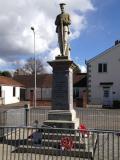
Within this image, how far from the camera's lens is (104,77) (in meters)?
45.3

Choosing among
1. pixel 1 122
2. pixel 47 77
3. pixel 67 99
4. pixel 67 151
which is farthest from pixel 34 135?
pixel 47 77

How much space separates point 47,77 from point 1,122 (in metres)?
44.3

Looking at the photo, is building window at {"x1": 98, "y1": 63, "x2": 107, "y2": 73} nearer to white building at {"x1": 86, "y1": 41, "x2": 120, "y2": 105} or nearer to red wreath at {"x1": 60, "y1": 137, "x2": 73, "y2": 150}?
white building at {"x1": 86, "y1": 41, "x2": 120, "y2": 105}

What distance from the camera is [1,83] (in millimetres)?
46969

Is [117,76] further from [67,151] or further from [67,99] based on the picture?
[67,151]

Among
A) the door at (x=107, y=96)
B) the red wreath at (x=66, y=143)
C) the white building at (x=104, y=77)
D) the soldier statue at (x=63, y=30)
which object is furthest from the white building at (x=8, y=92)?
the red wreath at (x=66, y=143)

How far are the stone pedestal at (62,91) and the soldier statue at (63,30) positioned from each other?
1.62 ft

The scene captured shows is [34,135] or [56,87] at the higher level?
[56,87]

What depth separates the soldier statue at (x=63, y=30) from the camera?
14875 millimetres

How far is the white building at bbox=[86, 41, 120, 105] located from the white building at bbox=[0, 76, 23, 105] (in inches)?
431

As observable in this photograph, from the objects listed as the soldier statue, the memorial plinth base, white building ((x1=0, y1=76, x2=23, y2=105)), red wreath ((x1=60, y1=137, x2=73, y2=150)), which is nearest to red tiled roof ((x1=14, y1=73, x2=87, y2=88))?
white building ((x1=0, y1=76, x2=23, y2=105))

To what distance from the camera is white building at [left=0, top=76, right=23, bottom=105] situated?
155 feet

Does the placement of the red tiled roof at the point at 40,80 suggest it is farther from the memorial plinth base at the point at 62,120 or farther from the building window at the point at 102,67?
the memorial plinth base at the point at 62,120

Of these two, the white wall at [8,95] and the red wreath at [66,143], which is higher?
the white wall at [8,95]
